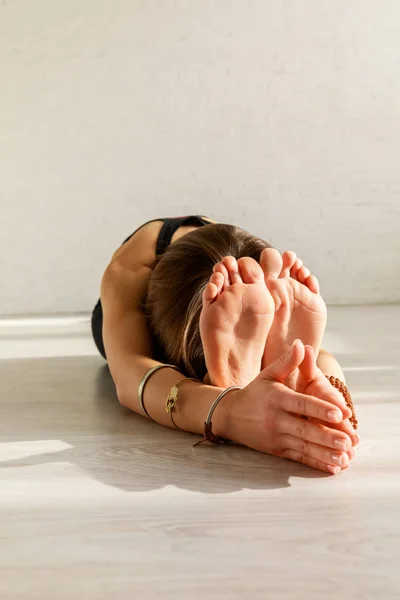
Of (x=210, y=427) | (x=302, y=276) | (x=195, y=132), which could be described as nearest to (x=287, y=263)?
(x=302, y=276)

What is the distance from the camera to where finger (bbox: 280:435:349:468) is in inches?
48.1

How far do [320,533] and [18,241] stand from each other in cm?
295

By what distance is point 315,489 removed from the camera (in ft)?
3.88

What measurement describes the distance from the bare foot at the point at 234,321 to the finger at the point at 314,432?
0.64ft

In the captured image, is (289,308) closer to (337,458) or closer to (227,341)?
(227,341)

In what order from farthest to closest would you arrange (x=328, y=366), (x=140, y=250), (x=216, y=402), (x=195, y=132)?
(x=195, y=132) < (x=140, y=250) < (x=328, y=366) < (x=216, y=402)

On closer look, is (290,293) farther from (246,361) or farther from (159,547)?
(159,547)

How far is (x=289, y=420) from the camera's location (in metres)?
1.24

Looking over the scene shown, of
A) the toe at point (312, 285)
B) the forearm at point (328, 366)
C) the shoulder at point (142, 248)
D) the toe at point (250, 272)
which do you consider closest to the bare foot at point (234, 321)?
the toe at point (250, 272)

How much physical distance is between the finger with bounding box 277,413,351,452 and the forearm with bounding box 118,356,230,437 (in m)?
0.13

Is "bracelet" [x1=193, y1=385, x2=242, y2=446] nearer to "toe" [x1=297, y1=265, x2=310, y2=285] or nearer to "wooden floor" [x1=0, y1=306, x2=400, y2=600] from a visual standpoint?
"wooden floor" [x1=0, y1=306, x2=400, y2=600]

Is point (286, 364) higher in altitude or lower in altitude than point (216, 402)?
higher

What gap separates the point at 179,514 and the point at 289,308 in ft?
1.65

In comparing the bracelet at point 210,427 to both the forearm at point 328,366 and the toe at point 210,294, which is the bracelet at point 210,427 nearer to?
the toe at point 210,294
